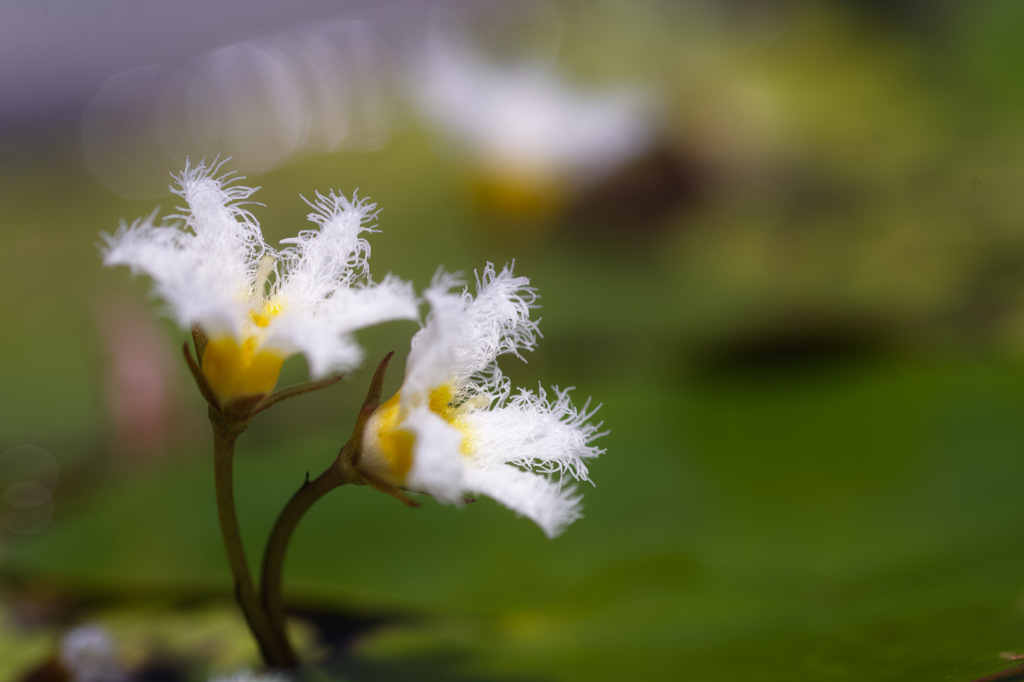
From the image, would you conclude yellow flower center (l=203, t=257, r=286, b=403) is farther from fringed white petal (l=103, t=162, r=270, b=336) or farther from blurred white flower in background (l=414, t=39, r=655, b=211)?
blurred white flower in background (l=414, t=39, r=655, b=211)

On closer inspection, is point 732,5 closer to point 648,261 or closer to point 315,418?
point 648,261

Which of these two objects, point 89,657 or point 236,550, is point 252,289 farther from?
point 89,657

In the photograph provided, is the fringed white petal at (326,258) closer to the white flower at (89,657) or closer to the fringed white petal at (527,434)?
the fringed white petal at (527,434)

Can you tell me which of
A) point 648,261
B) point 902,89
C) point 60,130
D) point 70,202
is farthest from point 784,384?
point 60,130

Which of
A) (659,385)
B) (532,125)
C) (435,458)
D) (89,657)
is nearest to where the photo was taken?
(435,458)

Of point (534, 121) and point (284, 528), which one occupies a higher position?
point (534, 121)

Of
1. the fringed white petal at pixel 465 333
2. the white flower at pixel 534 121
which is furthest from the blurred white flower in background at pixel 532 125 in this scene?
the fringed white petal at pixel 465 333

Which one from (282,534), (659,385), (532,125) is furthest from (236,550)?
(532,125)
